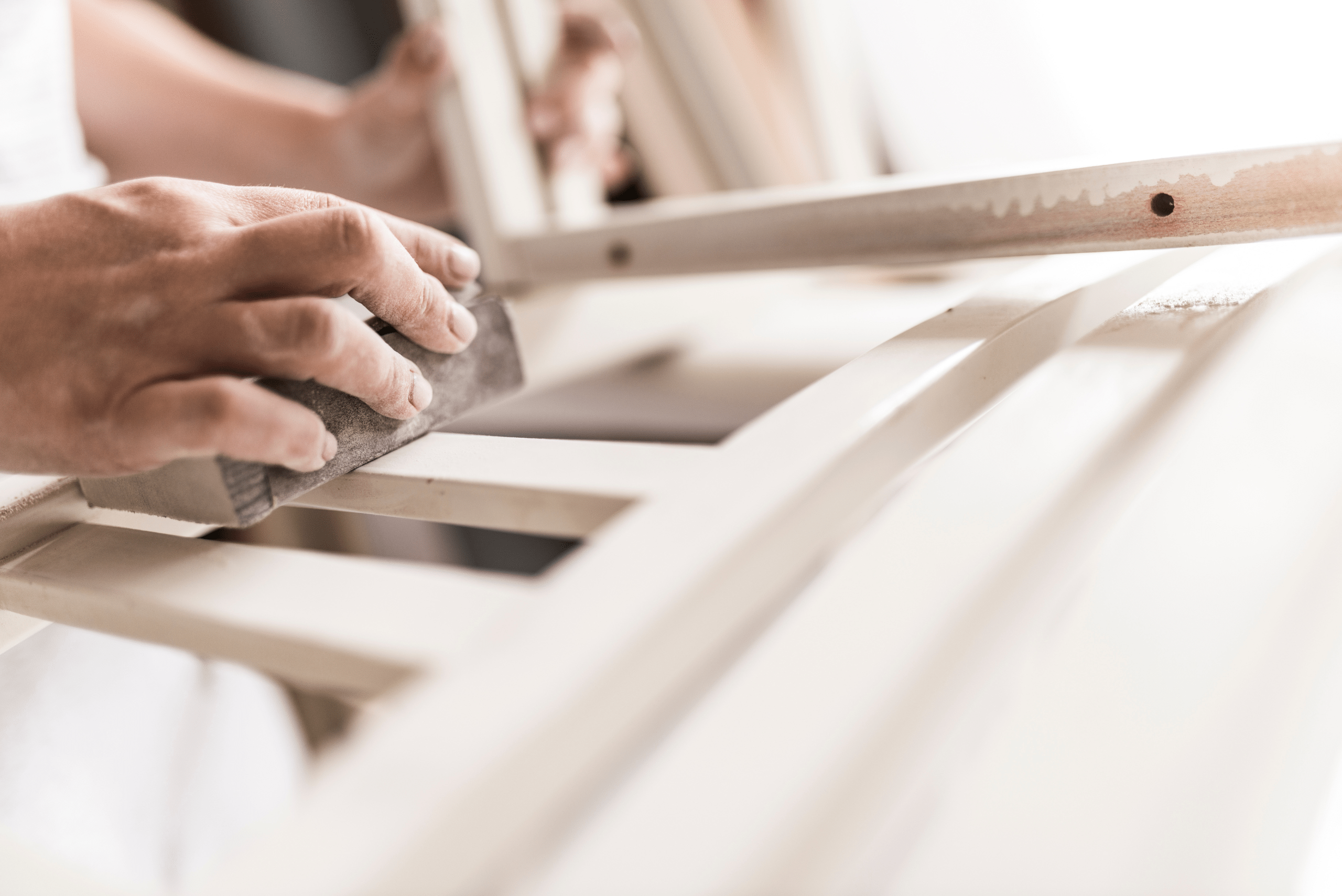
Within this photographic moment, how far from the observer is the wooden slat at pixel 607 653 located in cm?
19

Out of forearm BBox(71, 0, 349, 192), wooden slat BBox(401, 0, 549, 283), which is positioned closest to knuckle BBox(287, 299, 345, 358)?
wooden slat BBox(401, 0, 549, 283)

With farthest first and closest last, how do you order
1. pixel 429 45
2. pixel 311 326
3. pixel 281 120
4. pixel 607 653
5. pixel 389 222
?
pixel 281 120 < pixel 429 45 < pixel 389 222 < pixel 311 326 < pixel 607 653

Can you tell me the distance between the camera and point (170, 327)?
0.34m

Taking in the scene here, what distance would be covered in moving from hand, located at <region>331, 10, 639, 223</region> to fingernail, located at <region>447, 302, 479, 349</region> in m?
0.55

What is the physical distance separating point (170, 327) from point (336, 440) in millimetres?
78

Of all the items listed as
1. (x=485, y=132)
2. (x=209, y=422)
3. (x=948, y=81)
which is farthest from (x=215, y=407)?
(x=948, y=81)

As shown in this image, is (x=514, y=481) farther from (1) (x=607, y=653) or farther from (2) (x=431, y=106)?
(2) (x=431, y=106)

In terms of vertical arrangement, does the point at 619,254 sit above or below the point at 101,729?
above

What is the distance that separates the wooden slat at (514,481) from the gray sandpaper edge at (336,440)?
1cm

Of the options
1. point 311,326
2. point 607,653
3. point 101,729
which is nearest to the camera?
point 607,653

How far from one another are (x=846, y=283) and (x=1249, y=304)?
573mm

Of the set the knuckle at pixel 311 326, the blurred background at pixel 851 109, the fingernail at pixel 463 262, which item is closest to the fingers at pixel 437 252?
the fingernail at pixel 463 262

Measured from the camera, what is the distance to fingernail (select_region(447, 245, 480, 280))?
458mm

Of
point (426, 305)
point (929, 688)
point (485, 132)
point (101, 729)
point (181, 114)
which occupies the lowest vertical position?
point (101, 729)
